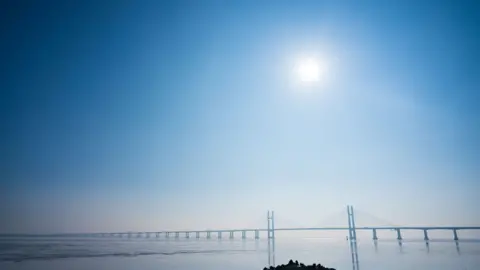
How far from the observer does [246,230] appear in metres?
140

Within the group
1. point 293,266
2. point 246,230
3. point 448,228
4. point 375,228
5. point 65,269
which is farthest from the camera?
point 246,230

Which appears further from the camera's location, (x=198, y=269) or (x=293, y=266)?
(x=198, y=269)

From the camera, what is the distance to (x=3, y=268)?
1881 cm

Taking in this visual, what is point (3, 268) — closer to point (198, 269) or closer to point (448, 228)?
point (198, 269)

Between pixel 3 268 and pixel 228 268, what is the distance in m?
15.2

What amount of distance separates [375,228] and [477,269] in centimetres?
9767

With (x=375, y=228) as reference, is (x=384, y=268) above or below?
above

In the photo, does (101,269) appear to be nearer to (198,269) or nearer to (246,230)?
(198,269)

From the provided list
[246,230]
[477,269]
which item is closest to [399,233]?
[246,230]

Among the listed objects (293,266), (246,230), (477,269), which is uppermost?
(293,266)

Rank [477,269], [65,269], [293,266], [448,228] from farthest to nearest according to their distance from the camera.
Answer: [448,228] → [65,269] → [477,269] → [293,266]

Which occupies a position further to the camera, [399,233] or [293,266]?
[399,233]

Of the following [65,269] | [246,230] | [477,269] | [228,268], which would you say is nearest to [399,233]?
[246,230]

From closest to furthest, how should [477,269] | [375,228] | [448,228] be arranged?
[477,269] < [448,228] < [375,228]
